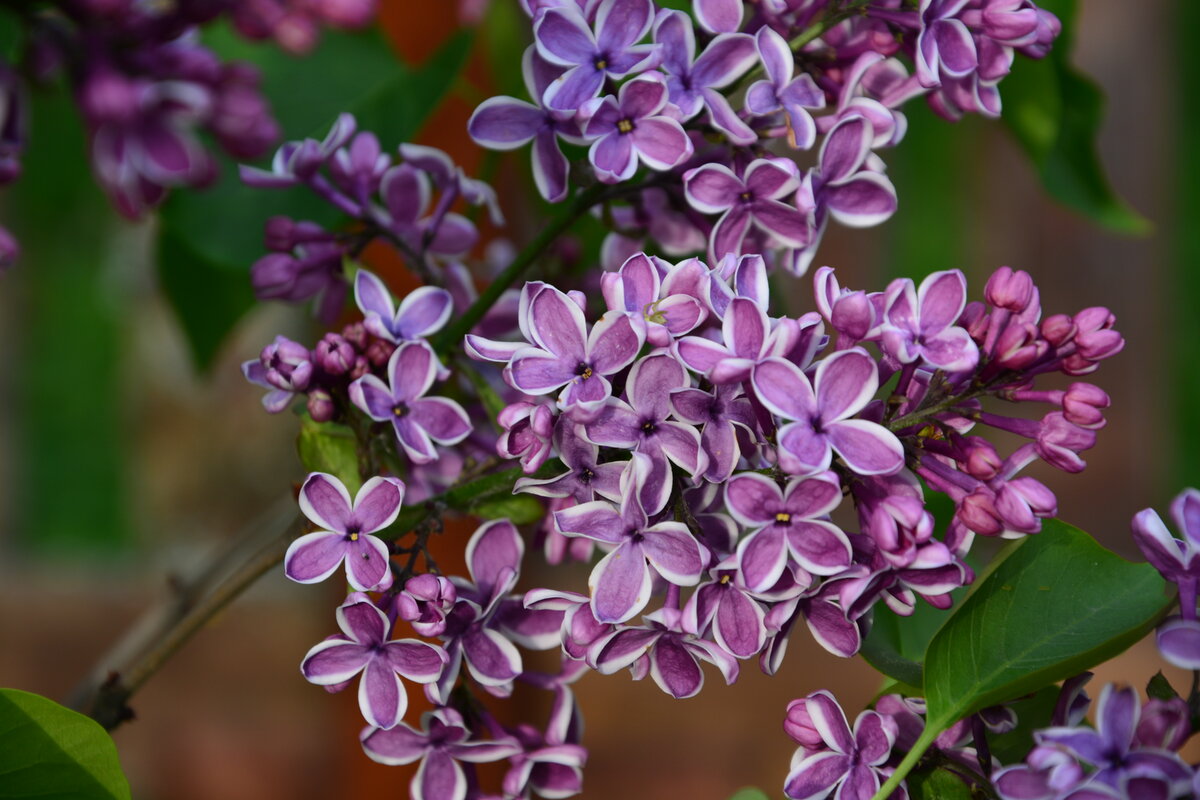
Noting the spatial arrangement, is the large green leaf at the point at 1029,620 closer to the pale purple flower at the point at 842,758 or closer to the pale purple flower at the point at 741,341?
the pale purple flower at the point at 842,758

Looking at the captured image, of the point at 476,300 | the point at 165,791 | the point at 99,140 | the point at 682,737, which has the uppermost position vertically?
the point at 99,140

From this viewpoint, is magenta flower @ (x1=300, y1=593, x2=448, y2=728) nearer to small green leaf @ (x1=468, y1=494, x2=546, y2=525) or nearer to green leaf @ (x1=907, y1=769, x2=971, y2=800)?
small green leaf @ (x1=468, y1=494, x2=546, y2=525)

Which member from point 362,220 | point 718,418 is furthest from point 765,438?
point 362,220

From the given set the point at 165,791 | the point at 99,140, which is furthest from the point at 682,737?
the point at 99,140

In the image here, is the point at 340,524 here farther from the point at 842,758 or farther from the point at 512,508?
the point at 842,758

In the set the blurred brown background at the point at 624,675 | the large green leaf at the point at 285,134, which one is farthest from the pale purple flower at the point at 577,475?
the blurred brown background at the point at 624,675

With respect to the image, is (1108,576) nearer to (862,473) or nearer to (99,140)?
(862,473)
